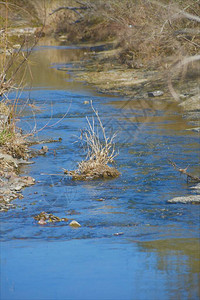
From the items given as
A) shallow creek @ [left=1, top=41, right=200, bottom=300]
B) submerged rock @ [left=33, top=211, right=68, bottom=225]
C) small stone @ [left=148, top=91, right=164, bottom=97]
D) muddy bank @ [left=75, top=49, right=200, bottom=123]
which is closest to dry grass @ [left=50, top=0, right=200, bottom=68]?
muddy bank @ [left=75, top=49, right=200, bottom=123]

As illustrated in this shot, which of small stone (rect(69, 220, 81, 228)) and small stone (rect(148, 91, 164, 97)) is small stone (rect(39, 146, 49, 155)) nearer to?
small stone (rect(69, 220, 81, 228))

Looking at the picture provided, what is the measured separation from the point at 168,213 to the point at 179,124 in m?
7.00

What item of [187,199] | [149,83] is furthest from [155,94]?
[187,199]

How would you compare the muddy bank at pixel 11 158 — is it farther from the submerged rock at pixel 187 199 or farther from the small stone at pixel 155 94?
the small stone at pixel 155 94

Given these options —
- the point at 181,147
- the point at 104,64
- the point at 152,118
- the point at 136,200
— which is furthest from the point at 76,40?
the point at 136,200

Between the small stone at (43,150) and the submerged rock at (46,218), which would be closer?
the submerged rock at (46,218)

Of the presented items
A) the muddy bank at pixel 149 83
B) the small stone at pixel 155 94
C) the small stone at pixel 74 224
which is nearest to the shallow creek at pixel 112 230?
the small stone at pixel 74 224

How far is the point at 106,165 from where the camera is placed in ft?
33.3

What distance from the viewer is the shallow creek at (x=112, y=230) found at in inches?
233

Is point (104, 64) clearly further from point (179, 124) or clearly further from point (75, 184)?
point (75, 184)

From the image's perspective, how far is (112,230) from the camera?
7562 mm

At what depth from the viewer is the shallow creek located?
233 inches

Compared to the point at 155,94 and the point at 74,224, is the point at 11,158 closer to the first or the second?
the point at 74,224

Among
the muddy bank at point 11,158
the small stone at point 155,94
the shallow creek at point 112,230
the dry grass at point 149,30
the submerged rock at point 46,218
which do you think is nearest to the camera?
the shallow creek at point 112,230
